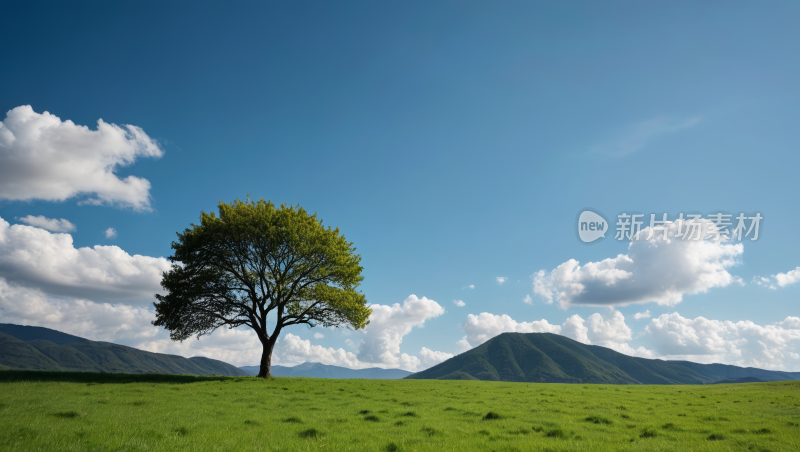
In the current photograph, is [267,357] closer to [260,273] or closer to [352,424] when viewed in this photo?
[260,273]

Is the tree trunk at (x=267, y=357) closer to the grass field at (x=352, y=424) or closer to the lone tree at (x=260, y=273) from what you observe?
the lone tree at (x=260, y=273)

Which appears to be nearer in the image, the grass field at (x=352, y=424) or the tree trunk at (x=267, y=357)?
the grass field at (x=352, y=424)

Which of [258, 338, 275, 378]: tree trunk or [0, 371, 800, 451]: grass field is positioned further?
[258, 338, 275, 378]: tree trunk

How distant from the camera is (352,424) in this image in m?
15.1

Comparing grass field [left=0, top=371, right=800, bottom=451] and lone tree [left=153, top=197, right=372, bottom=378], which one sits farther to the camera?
lone tree [left=153, top=197, right=372, bottom=378]

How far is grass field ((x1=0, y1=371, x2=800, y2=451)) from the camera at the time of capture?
11.3 metres

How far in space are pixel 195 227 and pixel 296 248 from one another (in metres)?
10.1

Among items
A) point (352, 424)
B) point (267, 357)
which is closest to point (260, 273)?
point (267, 357)

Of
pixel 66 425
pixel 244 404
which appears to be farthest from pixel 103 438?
pixel 244 404

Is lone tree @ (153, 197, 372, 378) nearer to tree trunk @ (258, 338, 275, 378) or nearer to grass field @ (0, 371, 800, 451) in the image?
tree trunk @ (258, 338, 275, 378)

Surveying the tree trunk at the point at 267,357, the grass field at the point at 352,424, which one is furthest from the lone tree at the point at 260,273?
the grass field at the point at 352,424

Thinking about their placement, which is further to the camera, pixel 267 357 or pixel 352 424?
pixel 267 357

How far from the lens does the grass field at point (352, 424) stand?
11.3m

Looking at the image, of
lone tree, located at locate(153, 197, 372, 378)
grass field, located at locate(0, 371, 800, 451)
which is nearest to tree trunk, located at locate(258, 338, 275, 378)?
lone tree, located at locate(153, 197, 372, 378)
